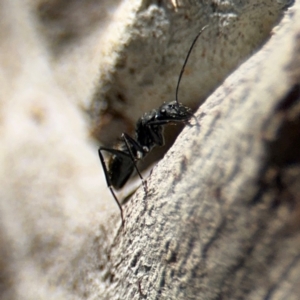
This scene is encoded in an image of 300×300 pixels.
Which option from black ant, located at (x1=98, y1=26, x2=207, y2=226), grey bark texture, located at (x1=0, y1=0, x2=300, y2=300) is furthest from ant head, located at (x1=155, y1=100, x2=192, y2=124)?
grey bark texture, located at (x1=0, y1=0, x2=300, y2=300)

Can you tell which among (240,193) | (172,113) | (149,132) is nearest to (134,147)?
(149,132)

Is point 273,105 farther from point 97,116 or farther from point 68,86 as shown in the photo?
point 68,86

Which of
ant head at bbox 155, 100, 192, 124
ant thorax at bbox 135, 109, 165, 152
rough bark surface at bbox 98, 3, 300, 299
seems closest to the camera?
rough bark surface at bbox 98, 3, 300, 299

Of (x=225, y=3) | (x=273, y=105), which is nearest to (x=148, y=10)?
(x=225, y=3)

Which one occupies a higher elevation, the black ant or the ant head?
the ant head

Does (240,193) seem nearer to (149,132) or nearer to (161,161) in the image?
(161,161)

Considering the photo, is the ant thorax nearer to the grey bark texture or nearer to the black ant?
the black ant

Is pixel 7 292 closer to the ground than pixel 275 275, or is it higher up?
closer to the ground

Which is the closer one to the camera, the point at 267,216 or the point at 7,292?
the point at 267,216
